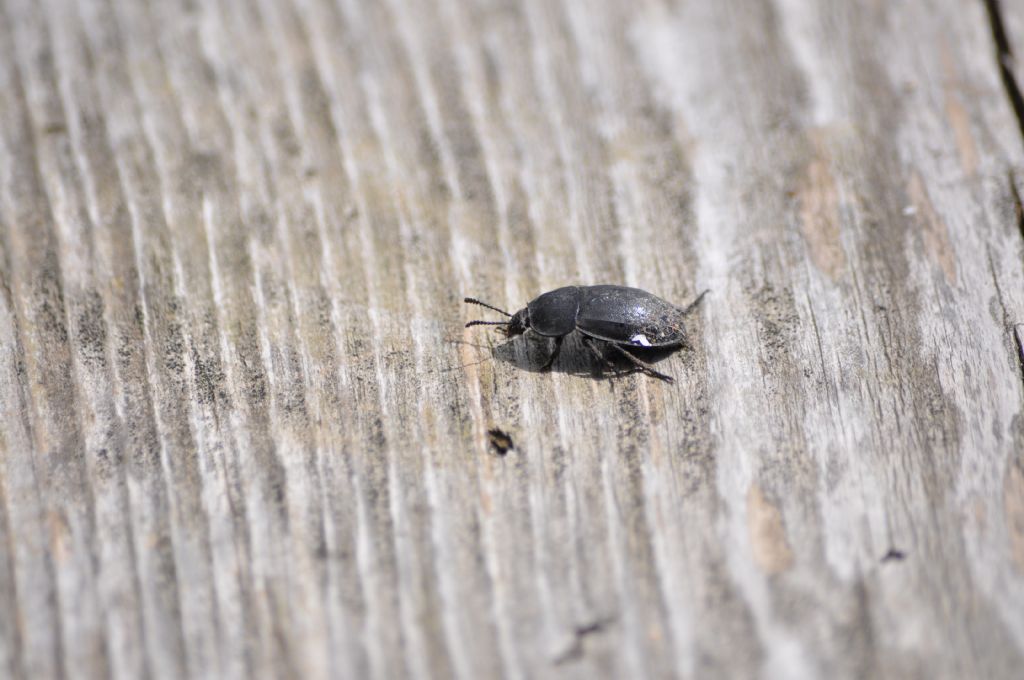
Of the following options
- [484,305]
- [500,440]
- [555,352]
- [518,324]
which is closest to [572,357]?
[555,352]

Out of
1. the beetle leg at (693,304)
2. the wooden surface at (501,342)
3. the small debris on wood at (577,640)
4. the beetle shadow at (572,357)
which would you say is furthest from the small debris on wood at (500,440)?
the beetle leg at (693,304)

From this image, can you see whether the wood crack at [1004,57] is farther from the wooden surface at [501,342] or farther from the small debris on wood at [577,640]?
the small debris on wood at [577,640]

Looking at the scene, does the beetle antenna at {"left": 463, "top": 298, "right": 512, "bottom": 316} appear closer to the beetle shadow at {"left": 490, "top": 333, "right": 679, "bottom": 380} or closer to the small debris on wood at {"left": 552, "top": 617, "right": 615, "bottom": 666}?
the beetle shadow at {"left": 490, "top": 333, "right": 679, "bottom": 380}

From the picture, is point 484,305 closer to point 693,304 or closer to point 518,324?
point 518,324

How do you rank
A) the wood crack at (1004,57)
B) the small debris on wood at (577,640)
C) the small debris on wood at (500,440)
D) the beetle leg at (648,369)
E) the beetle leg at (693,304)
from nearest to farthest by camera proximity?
the small debris on wood at (577,640), the small debris on wood at (500,440), the beetle leg at (648,369), the beetle leg at (693,304), the wood crack at (1004,57)

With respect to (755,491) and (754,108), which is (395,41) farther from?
(755,491)

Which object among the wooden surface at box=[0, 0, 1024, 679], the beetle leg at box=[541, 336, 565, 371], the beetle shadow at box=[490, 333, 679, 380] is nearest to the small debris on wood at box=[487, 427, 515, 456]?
the wooden surface at box=[0, 0, 1024, 679]
